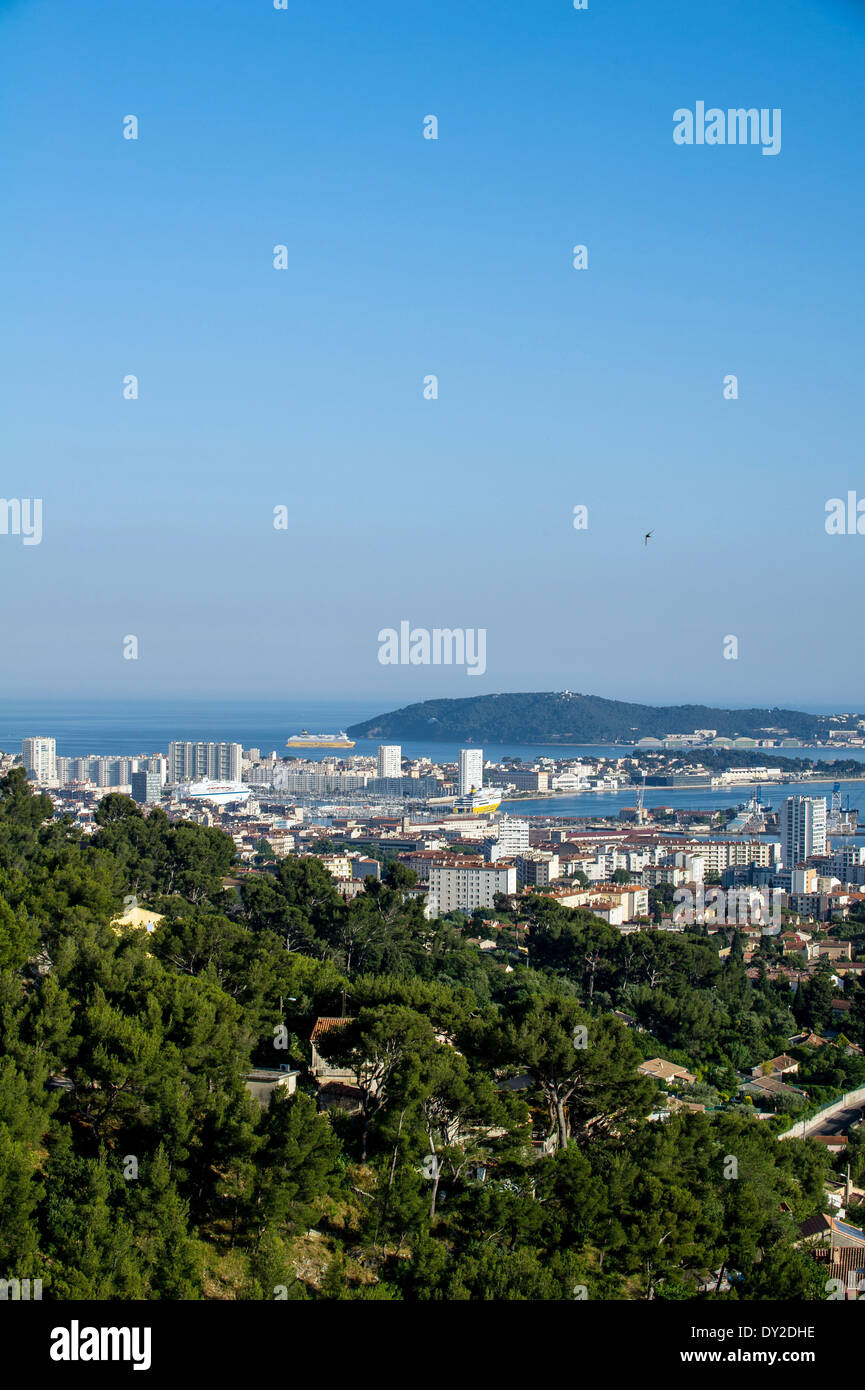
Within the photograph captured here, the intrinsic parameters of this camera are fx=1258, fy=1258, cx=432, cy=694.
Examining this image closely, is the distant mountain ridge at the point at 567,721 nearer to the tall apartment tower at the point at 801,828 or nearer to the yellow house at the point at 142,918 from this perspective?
the tall apartment tower at the point at 801,828

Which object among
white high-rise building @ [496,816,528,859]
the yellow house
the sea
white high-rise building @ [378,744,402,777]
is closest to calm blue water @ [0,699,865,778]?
the sea

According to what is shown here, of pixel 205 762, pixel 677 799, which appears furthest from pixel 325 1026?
pixel 677 799

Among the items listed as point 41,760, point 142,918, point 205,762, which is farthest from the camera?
point 205,762

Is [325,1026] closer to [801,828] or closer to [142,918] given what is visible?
[142,918]

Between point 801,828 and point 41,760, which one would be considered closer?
point 801,828

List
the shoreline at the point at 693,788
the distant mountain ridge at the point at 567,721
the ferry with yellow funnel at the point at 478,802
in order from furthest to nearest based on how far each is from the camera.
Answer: the distant mountain ridge at the point at 567,721 < the shoreline at the point at 693,788 < the ferry with yellow funnel at the point at 478,802

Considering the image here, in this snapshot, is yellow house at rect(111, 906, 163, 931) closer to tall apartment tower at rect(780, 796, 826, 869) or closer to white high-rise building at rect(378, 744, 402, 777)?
tall apartment tower at rect(780, 796, 826, 869)

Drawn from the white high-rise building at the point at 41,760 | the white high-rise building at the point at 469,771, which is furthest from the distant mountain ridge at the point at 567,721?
the white high-rise building at the point at 41,760
